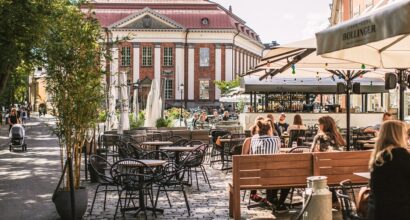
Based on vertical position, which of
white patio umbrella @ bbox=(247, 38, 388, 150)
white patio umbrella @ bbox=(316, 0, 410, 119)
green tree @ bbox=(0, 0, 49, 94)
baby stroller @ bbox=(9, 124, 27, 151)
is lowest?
baby stroller @ bbox=(9, 124, 27, 151)

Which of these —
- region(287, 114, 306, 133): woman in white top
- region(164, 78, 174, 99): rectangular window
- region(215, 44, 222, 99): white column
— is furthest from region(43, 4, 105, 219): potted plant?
region(215, 44, 222, 99): white column

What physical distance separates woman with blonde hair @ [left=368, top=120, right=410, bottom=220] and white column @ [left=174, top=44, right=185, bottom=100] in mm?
66473

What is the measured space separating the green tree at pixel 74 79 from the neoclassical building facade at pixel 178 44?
202ft

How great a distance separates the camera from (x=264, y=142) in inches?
418

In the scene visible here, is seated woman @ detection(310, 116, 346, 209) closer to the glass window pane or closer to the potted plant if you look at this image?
the potted plant

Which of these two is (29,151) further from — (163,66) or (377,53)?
(163,66)

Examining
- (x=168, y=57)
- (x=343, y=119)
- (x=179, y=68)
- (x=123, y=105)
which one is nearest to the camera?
Answer: (x=123, y=105)

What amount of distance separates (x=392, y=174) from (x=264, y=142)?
5.31 m

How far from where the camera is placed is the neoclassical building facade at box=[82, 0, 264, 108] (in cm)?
7088

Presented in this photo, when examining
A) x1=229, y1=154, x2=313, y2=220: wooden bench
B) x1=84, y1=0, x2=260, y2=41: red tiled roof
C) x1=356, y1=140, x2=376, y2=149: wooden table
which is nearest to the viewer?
x1=229, y1=154, x2=313, y2=220: wooden bench

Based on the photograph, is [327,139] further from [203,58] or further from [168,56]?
[203,58]

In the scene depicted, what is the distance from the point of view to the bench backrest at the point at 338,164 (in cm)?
908

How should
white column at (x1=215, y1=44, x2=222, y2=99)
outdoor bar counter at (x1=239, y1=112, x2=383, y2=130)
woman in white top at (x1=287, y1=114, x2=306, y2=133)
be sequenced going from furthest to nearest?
white column at (x1=215, y1=44, x2=222, y2=99), outdoor bar counter at (x1=239, y1=112, x2=383, y2=130), woman in white top at (x1=287, y1=114, x2=306, y2=133)

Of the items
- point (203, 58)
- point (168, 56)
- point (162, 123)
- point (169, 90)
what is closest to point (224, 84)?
point (203, 58)
